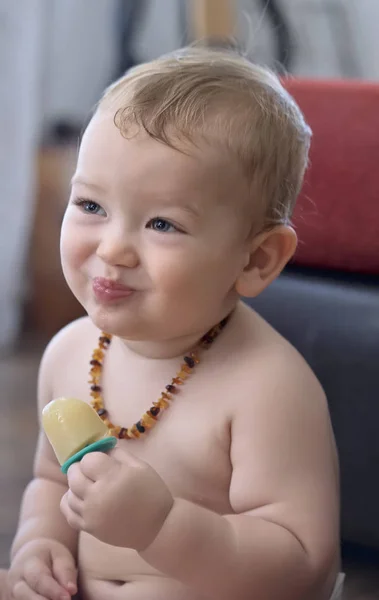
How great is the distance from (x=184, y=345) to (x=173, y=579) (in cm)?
23

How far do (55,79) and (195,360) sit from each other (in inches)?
83.9

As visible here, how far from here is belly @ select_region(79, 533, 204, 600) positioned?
2.71ft

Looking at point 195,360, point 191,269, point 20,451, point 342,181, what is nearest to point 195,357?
point 195,360

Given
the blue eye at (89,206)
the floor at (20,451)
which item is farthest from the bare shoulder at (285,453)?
the floor at (20,451)

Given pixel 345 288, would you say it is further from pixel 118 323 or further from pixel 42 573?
pixel 42 573

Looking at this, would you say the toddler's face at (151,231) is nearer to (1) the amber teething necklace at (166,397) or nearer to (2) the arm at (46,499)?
(1) the amber teething necklace at (166,397)

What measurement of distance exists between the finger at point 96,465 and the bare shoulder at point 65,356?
0.78 feet

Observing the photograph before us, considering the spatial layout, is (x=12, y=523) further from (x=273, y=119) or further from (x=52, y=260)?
(x=52, y=260)

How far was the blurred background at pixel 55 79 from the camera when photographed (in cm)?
209

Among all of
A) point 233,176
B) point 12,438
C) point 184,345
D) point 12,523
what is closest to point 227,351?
point 184,345

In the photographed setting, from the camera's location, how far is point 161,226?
30.6 inches

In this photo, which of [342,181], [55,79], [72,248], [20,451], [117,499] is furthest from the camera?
[55,79]

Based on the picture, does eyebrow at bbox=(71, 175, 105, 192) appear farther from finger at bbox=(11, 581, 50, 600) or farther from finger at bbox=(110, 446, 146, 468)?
finger at bbox=(11, 581, 50, 600)

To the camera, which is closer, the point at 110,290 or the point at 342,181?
the point at 110,290
